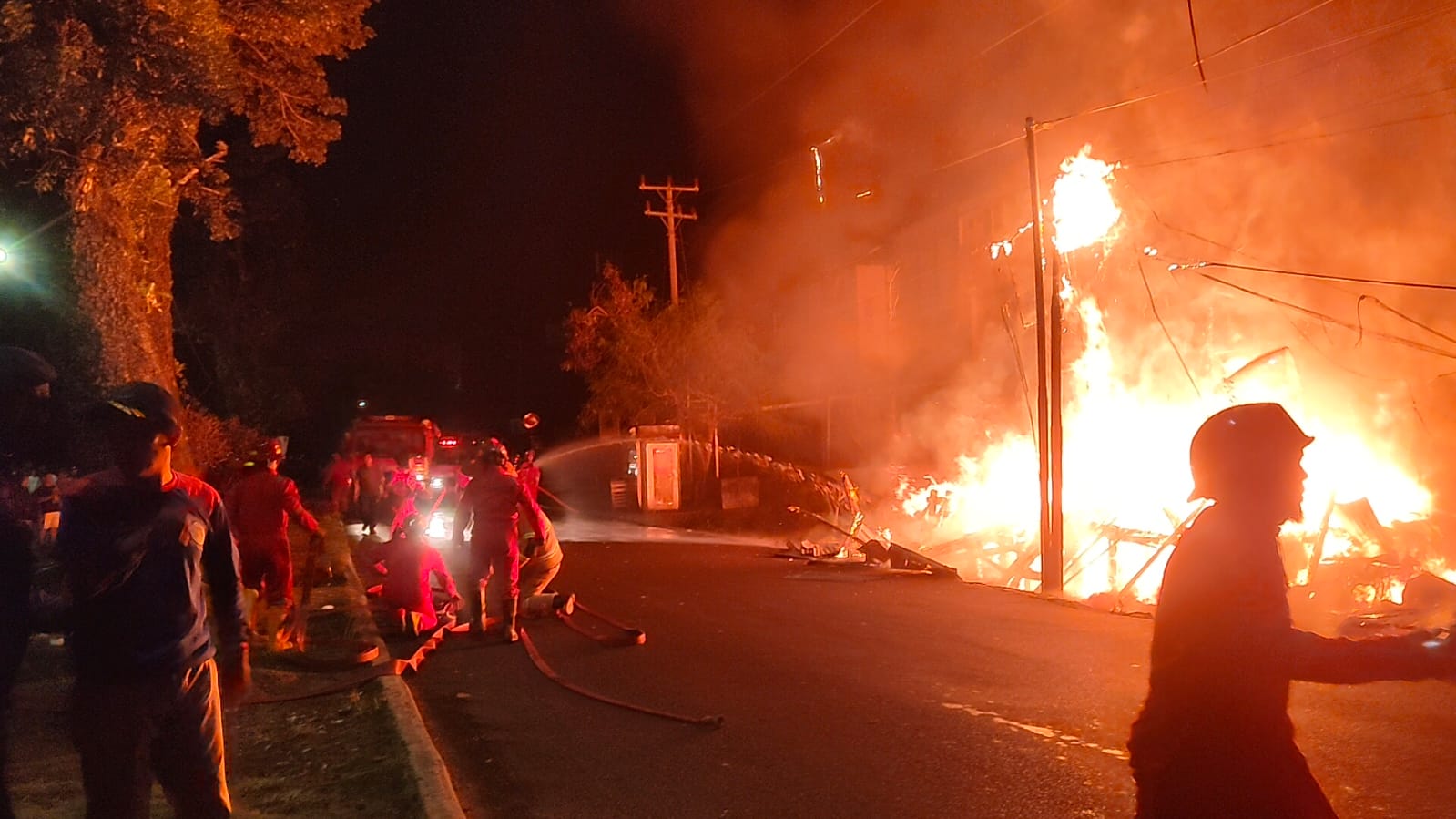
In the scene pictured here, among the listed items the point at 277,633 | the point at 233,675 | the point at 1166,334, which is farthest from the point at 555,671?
the point at 1166,334

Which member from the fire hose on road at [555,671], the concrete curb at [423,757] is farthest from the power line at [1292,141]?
the concrete curb at [423,757]

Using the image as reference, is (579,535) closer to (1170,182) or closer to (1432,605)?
(1170,182)

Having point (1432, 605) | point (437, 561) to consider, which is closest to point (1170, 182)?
point (1432, 605)

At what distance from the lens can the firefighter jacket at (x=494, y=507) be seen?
934 centimetres

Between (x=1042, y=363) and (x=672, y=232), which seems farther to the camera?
(x=672, y=232)

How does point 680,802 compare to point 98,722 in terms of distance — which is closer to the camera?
point 98,722

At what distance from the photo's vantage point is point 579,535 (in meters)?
22.0

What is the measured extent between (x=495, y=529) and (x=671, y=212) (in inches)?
843

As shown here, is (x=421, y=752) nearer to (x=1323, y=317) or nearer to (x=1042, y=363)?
(x=1042, y=363)

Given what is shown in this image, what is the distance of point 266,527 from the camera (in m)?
8.60

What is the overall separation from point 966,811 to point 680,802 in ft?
4.76

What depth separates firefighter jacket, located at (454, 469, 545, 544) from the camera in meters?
9.34

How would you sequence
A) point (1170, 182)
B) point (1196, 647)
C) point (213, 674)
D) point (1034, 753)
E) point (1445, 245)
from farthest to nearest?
point (1170, 182) → point (1445, 245) → point (1034, 753) → point (213, 674) → point (1196, 647)

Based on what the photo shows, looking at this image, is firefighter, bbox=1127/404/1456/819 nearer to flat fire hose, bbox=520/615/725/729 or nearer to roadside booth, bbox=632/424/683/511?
flat fire hose, bbox=520/615/725/729
